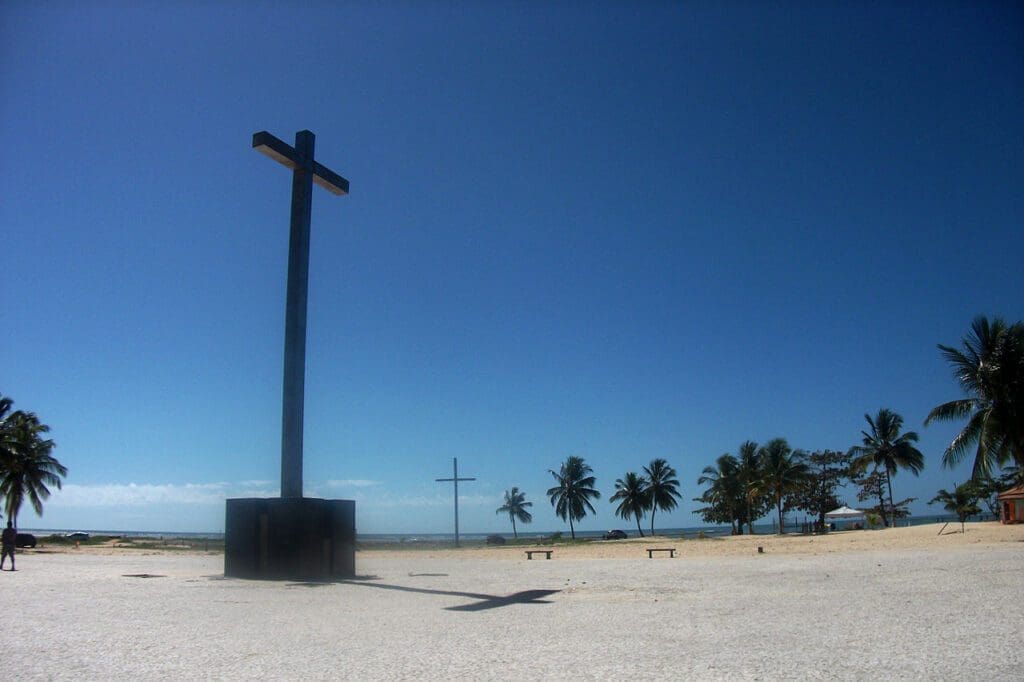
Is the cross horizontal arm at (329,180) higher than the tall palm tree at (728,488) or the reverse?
higher

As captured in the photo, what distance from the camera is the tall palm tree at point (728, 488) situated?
5672 cm

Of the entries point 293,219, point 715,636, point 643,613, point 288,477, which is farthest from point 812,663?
point 293,219

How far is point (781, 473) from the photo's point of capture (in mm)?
49250

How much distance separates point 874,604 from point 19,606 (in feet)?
36.4

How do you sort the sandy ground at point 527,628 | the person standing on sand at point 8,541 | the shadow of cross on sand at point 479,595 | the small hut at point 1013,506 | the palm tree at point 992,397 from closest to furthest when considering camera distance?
the sandy ground at point 527,628, the shadow of cross on sand at point 479,595, the person standing on sand at point 8,541, the palm tree at point 992,397, the small hut at point 1013,506

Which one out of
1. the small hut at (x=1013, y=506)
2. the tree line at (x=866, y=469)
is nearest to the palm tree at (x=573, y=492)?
the tree line at (x=866, y=469)

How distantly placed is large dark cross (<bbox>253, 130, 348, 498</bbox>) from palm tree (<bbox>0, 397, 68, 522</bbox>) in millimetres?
32114

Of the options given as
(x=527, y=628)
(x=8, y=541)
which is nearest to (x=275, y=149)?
(x=527, y=628)

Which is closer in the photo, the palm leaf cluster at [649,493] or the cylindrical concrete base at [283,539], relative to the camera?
the cylindrical concrete base at [283,539]

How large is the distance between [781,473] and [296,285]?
42490 mm

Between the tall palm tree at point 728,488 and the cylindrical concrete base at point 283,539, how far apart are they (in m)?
47.4

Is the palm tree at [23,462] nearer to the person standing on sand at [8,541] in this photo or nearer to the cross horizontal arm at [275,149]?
the person standing on sand at [8,541]

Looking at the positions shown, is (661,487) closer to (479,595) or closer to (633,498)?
(633,498)

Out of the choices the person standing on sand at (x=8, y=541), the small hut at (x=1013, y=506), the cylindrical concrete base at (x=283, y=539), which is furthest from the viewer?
the small hut at (x=1013, y=506)
